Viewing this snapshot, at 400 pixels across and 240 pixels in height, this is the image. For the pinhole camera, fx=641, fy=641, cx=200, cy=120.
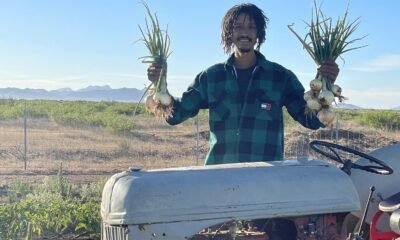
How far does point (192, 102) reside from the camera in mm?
4805

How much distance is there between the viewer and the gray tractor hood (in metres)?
3.14

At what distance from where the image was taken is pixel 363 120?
3278 centimetres

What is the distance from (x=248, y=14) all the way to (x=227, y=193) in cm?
182

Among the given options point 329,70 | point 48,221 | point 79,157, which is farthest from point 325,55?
point 79,157

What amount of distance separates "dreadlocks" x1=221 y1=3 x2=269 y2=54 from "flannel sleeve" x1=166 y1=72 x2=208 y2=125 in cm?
36

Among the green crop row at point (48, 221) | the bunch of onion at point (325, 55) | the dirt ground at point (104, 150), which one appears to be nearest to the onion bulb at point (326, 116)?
the bunch of onion at point (325, 55)

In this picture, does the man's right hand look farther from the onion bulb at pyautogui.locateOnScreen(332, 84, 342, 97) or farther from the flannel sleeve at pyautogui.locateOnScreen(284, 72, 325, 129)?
the onion bulb at pyautogui.locateOnScreen(332, 84, 342, 97)

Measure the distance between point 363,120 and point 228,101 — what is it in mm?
29314

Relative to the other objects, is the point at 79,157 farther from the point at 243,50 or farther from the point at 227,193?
the point at 227,193

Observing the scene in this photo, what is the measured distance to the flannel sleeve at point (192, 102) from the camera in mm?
4777

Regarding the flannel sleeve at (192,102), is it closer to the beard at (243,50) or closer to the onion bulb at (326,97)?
the beard at (243,50)

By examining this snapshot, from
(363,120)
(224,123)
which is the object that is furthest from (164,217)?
(363,120)

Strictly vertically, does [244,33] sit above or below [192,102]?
above

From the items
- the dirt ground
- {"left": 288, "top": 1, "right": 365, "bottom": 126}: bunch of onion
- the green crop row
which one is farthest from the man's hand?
the dirt ground
